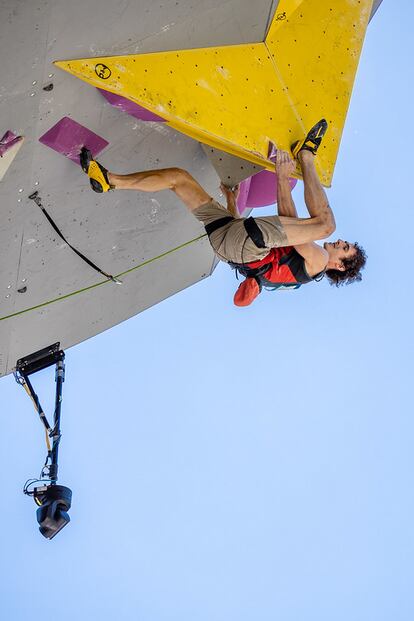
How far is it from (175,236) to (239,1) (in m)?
1.91

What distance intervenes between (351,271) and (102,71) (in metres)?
2.14

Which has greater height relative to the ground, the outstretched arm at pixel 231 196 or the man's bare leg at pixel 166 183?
the outstretched arm at pixel 231 196

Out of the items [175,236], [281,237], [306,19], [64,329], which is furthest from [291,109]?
[64,329]

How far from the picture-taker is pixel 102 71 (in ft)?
15.4

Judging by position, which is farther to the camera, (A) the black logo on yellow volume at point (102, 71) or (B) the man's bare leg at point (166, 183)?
(B) the man's bare leg at point (166, 183)

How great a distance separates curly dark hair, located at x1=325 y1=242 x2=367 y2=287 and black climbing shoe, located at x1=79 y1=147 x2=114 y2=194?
5.35 ft

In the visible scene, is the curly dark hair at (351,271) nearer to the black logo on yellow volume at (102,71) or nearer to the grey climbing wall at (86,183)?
the grey climbing wall at (86,183)

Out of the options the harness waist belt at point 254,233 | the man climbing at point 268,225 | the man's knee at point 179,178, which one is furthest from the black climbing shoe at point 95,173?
the harness waist belt at point 254,233

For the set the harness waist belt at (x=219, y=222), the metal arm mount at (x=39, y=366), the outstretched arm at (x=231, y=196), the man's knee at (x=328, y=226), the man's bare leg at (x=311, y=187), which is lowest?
the metal arm mount at (x=39, y=366)

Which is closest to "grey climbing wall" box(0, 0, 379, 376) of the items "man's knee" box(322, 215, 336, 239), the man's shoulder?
the man's shoulder

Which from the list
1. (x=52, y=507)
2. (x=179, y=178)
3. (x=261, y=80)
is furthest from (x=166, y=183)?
(x=52, y=507)

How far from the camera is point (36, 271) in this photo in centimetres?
587

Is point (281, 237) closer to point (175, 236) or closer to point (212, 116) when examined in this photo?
point (212, 116)

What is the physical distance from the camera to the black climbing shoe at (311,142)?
18.1 feet
